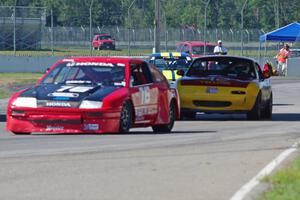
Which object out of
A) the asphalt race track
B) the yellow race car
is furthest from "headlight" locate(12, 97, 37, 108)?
the yellow race car

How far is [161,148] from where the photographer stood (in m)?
13.6

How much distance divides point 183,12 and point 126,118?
5421 centimetres

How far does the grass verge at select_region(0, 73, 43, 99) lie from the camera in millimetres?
33641

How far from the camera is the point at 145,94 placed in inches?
658

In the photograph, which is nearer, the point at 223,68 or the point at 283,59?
the point at 223,68

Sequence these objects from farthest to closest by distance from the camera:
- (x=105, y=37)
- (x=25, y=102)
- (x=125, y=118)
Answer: (x=105, y=37) < (x=125, y=118) < (x=25, y=102)

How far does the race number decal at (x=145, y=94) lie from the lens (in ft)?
54.4

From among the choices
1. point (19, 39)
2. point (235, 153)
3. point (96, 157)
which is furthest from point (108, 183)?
point (19, 39)

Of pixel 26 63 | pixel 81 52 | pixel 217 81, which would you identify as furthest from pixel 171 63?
pixel 81 52

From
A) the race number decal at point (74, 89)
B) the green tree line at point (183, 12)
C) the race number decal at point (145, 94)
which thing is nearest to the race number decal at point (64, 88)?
the race number decal at point (74, 89)

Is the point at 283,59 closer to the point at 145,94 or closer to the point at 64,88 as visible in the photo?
the point at 145,94

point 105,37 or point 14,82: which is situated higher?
point 105,37

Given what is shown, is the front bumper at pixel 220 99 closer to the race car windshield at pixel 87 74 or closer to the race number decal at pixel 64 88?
the race car windshield at pixel 87 74

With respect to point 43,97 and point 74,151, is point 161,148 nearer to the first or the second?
point 74,151
